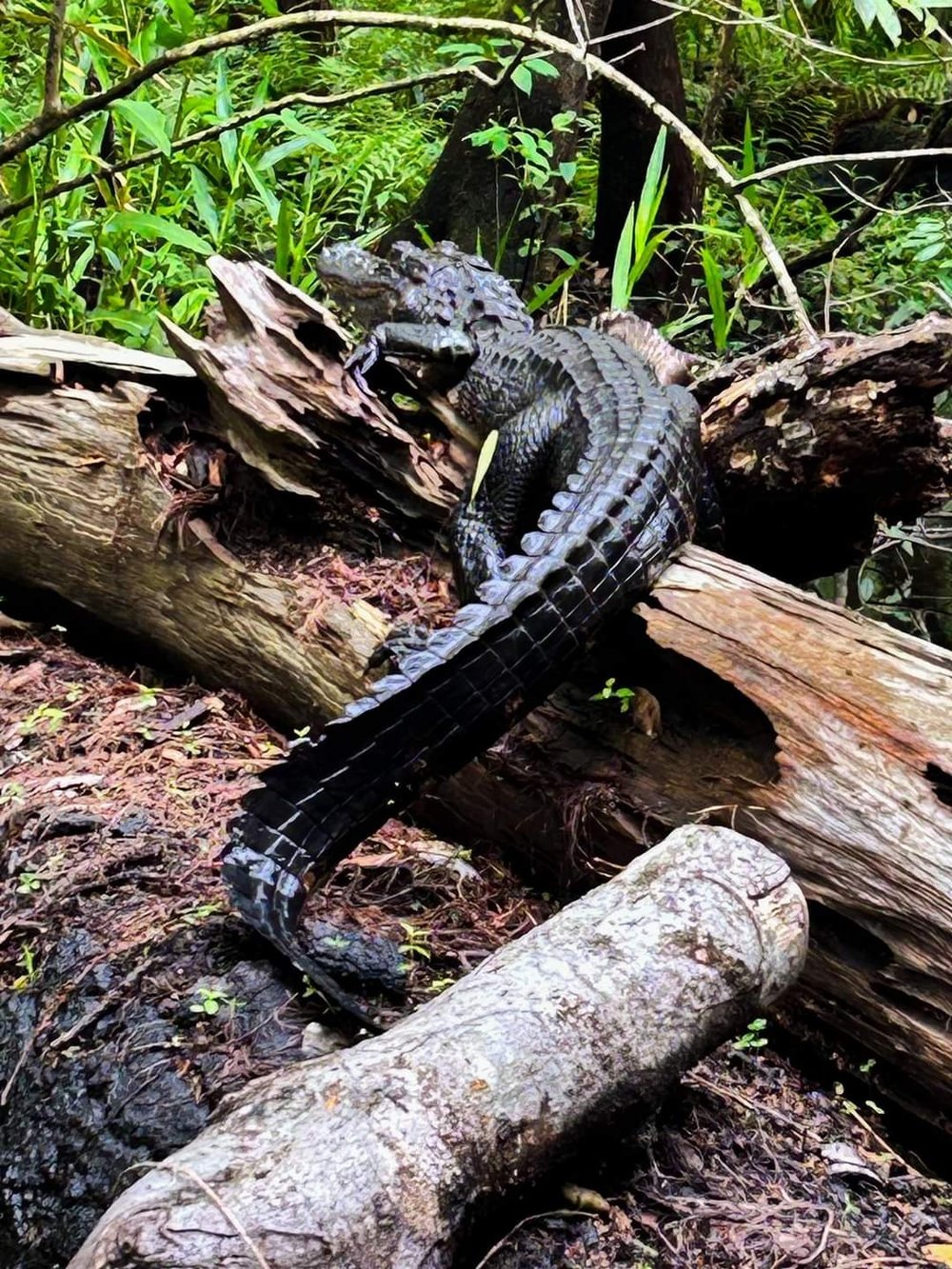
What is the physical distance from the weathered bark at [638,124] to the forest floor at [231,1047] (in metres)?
4.16

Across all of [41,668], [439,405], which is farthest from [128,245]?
[41,668]

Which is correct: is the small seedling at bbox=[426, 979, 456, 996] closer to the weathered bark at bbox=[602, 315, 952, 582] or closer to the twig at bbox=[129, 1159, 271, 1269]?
the twig at bbox=[129, 1159, 271, 1269]

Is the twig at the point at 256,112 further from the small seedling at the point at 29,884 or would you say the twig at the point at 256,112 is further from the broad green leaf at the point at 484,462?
the small seedling at the point at 29,884

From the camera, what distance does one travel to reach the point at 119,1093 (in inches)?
81.2

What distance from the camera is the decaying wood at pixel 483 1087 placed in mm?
1514

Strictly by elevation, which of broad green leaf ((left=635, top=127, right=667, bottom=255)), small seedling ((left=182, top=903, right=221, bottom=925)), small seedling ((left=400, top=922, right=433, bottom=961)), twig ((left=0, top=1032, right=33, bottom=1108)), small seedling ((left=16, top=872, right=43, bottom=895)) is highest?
broad green leaf ((left=635, top=127, right=667, bottom=255))

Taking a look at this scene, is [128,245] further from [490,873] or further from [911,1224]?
[911,1224]

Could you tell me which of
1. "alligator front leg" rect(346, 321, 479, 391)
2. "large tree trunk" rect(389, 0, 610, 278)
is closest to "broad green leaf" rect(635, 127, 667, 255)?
"alligator front leg" rect(346, 321, 479, 391)

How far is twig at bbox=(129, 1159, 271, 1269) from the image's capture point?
146 cm

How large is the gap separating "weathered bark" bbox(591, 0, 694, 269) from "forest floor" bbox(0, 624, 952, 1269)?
4.16 m

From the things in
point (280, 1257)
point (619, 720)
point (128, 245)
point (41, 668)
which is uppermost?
point (128, 245)

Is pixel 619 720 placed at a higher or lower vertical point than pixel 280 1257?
higher

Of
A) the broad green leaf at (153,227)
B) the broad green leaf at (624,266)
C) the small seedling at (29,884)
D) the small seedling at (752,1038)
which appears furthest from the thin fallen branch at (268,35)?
the small seedling at (29,884)

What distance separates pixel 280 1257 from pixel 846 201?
6463mm
